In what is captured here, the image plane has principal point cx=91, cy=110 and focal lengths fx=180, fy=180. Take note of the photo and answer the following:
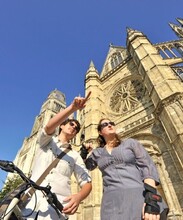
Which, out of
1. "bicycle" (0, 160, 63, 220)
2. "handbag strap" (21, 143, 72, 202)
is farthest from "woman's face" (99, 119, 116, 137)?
"bicycle" (0, 160, 63, 220)

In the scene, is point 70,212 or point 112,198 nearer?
point 70,212

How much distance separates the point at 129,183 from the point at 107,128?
0.84 metres

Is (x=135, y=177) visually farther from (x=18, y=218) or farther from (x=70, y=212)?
(x=18, y=218)

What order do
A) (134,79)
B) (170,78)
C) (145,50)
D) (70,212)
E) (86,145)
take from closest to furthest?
(70,212) → (86,145) → (170,78) → (145,50) → (134,79)

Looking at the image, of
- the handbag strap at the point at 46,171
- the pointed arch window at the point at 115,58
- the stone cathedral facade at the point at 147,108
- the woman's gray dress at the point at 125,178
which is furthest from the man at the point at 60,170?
the pointed arch window at the point at 115,58

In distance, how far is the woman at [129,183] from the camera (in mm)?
1465

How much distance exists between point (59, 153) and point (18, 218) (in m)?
0.76

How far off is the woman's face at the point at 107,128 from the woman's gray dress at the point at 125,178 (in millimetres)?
287

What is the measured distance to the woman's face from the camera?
2.40m

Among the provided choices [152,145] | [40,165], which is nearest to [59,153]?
[40,165]

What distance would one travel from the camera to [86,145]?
104 inches

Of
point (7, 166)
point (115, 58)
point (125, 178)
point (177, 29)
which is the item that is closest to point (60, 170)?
point (7, 166)

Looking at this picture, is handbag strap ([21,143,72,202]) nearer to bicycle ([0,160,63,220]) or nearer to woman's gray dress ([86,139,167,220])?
bicycle ([0,160,63,220])

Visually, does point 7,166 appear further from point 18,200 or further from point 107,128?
point 107,128
